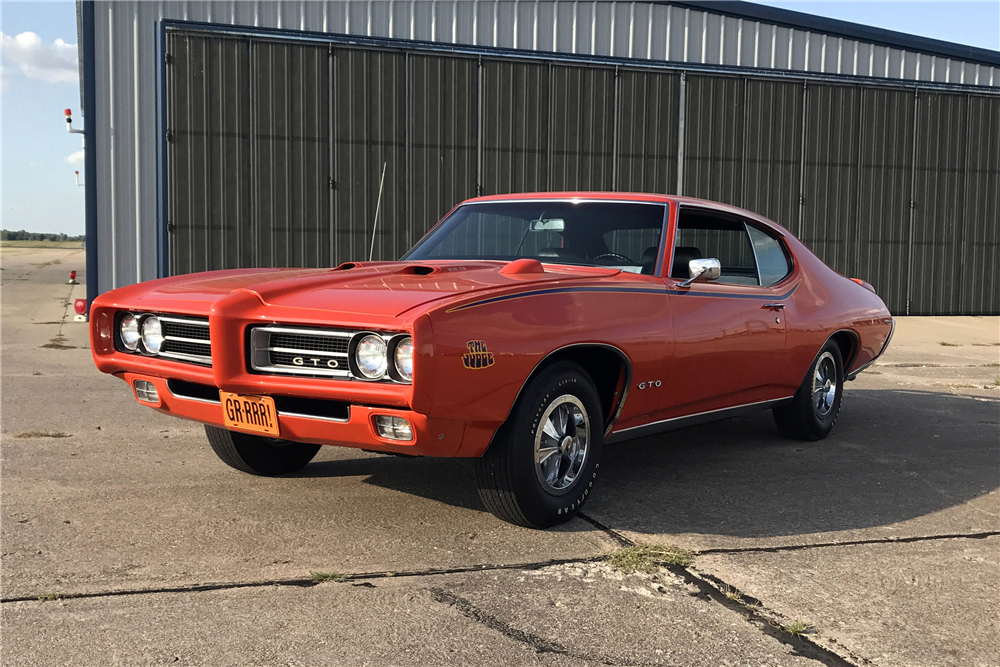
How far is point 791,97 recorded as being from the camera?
649 inches

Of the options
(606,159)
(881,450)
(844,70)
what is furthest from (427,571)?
(844,70)

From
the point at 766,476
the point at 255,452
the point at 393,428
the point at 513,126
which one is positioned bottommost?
the point at 766,476

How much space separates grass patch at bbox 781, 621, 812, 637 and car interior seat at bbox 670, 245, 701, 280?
2.15 meters

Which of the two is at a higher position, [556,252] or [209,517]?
[556,252]

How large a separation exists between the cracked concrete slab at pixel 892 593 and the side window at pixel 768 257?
2100 mm

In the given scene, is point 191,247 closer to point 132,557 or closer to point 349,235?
point 349,235

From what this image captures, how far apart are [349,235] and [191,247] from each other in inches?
91.3

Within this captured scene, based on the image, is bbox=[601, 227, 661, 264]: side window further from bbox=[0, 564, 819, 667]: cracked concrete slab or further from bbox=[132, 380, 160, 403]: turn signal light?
bbox=[132, 380, 160, 403]: turn signal light

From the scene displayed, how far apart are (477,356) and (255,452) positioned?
5.92 feet

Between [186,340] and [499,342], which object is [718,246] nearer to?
[499,342]

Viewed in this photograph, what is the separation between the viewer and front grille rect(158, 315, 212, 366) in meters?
3.90

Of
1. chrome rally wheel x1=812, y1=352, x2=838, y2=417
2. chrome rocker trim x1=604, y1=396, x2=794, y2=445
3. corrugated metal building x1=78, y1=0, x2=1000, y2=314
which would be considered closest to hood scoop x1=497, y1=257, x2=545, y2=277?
chrome rocker trim x1=604, y1=396, x2=794, y2=445

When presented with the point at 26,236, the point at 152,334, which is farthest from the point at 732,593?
the point at 26,236

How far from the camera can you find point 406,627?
2.93 meters
